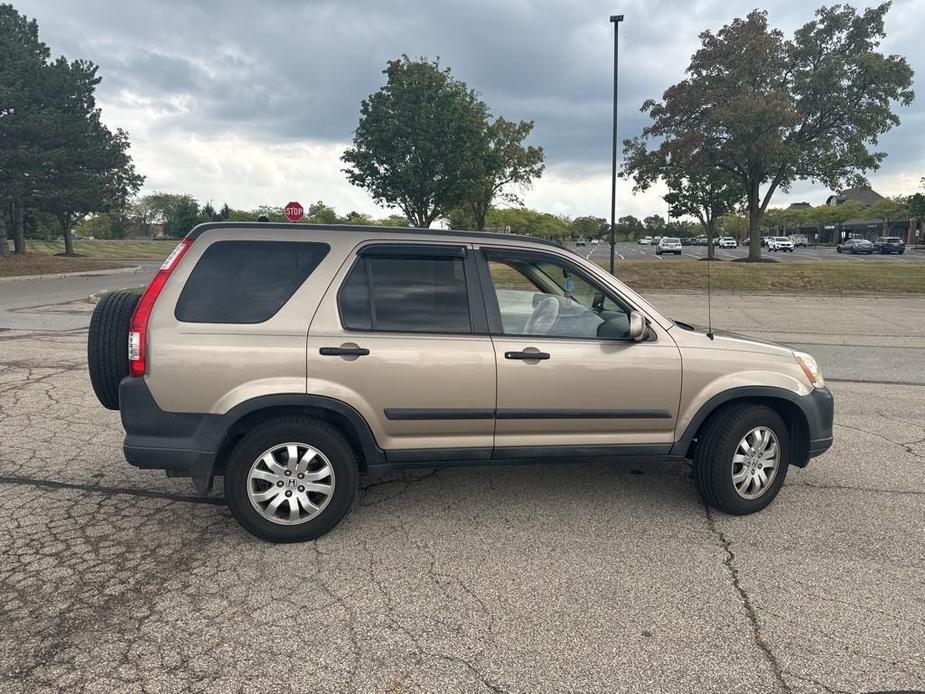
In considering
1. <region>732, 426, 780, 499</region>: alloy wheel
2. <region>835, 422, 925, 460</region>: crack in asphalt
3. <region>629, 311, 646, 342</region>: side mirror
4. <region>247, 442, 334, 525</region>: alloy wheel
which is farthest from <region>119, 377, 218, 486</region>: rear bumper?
<region>835, 422, 925, 460</region>: crack in asphalt

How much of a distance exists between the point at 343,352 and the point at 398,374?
1.07ft

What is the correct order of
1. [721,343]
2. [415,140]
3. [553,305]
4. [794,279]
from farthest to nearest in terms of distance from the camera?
[415,140] < [794,279] < [553,305] < [721,343]

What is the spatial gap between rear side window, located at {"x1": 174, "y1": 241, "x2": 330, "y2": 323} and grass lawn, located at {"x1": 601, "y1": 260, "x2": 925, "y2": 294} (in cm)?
1794

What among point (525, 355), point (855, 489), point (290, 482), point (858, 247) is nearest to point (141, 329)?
point (290, 482)

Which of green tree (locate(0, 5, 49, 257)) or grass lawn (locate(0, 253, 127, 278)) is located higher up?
green tree (locate(0, 5, 49, 257))

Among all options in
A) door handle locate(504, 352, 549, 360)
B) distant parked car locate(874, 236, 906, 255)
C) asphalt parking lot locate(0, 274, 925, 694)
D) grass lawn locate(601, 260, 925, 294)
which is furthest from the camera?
distant parked car locate(874, 236, 906, 255)

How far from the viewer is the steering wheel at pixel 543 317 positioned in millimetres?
3664

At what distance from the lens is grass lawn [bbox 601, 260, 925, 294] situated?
61.4 ft

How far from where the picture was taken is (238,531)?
3.57 metres

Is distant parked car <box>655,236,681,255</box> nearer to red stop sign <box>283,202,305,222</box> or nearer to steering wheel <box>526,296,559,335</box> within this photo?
red stop sign <box>283,202,305,222</box>

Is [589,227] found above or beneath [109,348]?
above

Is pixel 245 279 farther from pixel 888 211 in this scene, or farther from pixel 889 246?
pixel 888 211

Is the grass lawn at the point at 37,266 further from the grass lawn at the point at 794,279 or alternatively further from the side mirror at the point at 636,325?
the side mirror at the point at 636,325

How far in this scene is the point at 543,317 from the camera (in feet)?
12.3
